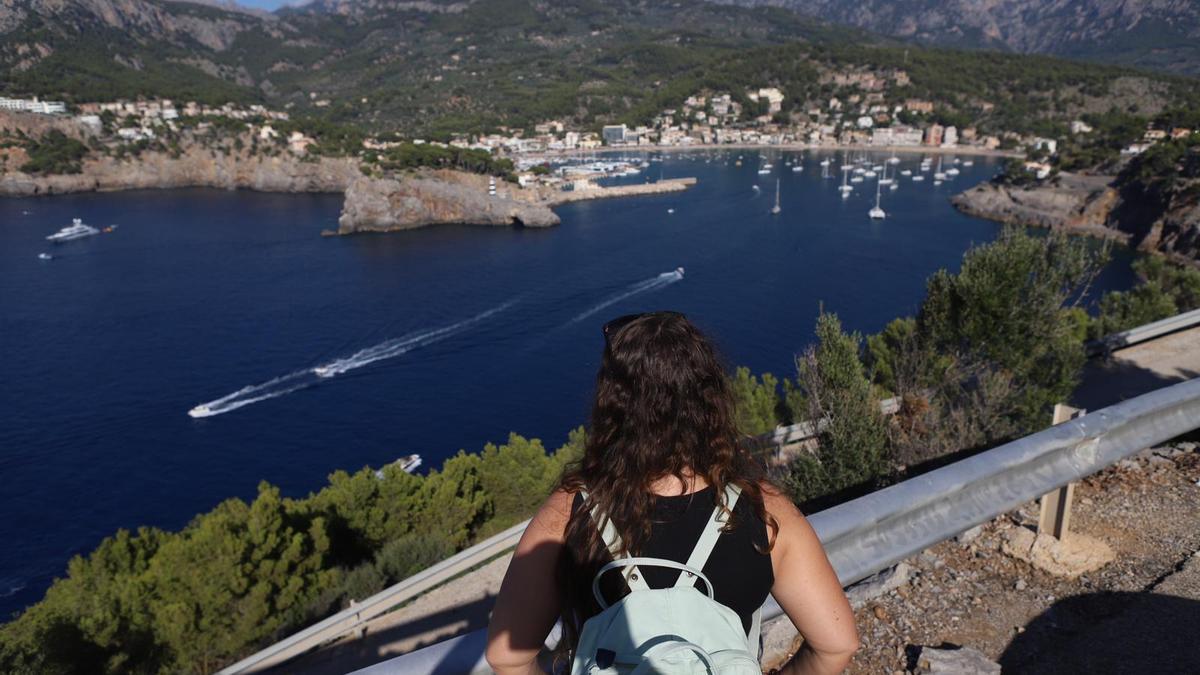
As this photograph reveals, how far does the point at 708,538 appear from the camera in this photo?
0.84 meters

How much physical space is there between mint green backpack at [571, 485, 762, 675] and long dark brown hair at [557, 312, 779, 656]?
2.3 inches

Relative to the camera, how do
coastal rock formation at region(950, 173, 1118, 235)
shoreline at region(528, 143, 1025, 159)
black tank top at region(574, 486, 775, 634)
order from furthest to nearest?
shoreline at region(528, 143, 1025, 159) → coastal rock formation at region(950, 173, 1118, 235) → black tank top at region(574, 486, 775, 634)

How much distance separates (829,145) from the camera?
79938 millimetres

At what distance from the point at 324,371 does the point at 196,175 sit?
4678 cm

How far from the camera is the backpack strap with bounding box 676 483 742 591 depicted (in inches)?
32.3

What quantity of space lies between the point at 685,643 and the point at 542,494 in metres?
9.34

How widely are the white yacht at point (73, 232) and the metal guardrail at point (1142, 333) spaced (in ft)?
144

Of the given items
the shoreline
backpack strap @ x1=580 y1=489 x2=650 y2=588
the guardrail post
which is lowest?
the shoreline

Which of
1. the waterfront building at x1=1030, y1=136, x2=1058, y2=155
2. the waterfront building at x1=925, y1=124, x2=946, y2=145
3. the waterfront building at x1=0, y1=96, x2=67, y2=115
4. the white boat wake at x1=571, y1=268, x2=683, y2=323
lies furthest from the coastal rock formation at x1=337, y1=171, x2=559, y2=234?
the waterfront building at x1=925, y1=124, x2=946, y2=145

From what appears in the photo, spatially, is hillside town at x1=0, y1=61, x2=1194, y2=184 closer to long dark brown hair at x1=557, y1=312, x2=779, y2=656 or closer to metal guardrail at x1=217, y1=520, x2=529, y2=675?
metal guardrail at x1=217, y1=520, x2=529, y2=675

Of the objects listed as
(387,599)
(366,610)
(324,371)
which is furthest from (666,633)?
(324,371)

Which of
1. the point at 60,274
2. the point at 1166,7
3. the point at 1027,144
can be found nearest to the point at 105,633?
the point at 60,274

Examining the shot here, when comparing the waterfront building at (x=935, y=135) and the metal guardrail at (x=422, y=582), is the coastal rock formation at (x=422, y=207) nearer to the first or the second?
the metal guardrail at (x=422, y=582)

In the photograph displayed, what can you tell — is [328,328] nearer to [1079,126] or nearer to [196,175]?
[196,175]
